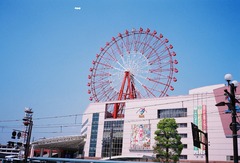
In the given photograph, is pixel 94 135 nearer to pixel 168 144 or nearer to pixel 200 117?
pixel 168 144

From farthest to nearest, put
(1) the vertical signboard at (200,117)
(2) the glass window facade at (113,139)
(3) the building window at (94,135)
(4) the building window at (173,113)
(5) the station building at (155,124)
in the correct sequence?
(3) the building window at (94,135), (2) the glass window facade at (113,139), (4) the building window at (173,113), (1) the vertical signboard at (200,117), (5) the station building at (155,124)

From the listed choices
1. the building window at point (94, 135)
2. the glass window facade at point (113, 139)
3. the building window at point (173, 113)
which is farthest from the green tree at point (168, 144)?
the building window at point (94, 135)

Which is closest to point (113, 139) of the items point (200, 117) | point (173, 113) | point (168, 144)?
point (173, 113)

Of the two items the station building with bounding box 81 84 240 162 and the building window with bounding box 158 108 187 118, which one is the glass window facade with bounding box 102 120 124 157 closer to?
the station building with bounding box 81 84 240 162

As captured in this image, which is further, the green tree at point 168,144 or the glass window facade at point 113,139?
the glass window facade at point 113,139

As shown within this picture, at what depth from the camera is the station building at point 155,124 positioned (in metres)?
41.1

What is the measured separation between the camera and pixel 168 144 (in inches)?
1416

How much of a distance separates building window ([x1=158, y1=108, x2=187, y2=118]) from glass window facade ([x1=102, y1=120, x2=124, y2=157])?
9.25m

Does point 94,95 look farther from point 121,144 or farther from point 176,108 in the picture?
point 176,108

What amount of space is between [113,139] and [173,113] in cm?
1464

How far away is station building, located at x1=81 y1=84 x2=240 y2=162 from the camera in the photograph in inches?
1618

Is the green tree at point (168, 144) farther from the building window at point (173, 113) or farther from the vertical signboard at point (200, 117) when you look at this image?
the building window at point (173, 113)

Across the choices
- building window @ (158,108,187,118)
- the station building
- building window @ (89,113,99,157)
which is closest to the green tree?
the station building

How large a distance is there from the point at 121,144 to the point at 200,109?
18010 mm
